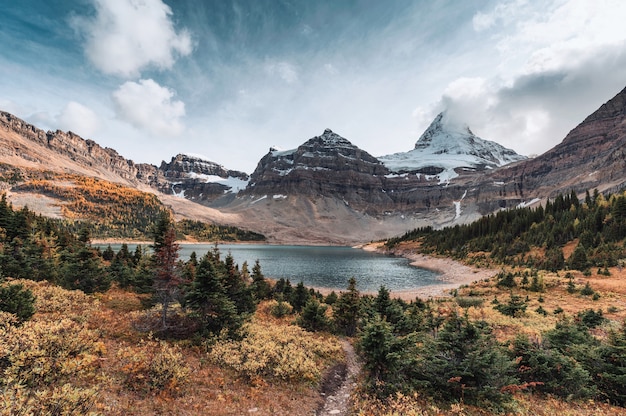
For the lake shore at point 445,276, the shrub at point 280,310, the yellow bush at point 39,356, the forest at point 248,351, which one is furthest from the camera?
the lake shore at point 445,276

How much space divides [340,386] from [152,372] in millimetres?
8816

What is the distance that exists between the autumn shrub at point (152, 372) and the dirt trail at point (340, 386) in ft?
19.5

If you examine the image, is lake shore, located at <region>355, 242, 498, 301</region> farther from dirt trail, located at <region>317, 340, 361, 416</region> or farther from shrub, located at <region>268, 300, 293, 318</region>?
dirt trail, located at <region>317, 340, 361, 416</region>

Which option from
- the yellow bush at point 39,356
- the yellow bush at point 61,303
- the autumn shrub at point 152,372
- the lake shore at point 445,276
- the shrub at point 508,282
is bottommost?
the lake shore at point 445,276

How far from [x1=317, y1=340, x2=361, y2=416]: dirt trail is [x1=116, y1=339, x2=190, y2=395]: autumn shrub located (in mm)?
5946

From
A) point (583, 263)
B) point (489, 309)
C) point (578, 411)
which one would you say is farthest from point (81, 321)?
point (583, 263)

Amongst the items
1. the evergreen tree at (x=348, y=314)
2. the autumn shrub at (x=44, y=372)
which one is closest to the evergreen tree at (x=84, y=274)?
the autumn shrub at (x=44, y=372)

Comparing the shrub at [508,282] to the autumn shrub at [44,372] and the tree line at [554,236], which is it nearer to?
the tree line at [554,236]

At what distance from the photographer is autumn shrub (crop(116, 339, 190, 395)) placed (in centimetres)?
1104

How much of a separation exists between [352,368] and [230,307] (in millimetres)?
8317

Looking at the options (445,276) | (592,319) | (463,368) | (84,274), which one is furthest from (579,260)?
(84,274)

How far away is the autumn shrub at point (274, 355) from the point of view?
14.1m

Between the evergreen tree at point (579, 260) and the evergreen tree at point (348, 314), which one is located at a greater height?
the evergreen tree at point (579, 260)

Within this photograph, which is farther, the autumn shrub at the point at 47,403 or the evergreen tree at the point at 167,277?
the evergreen tree at the point at 167,277
